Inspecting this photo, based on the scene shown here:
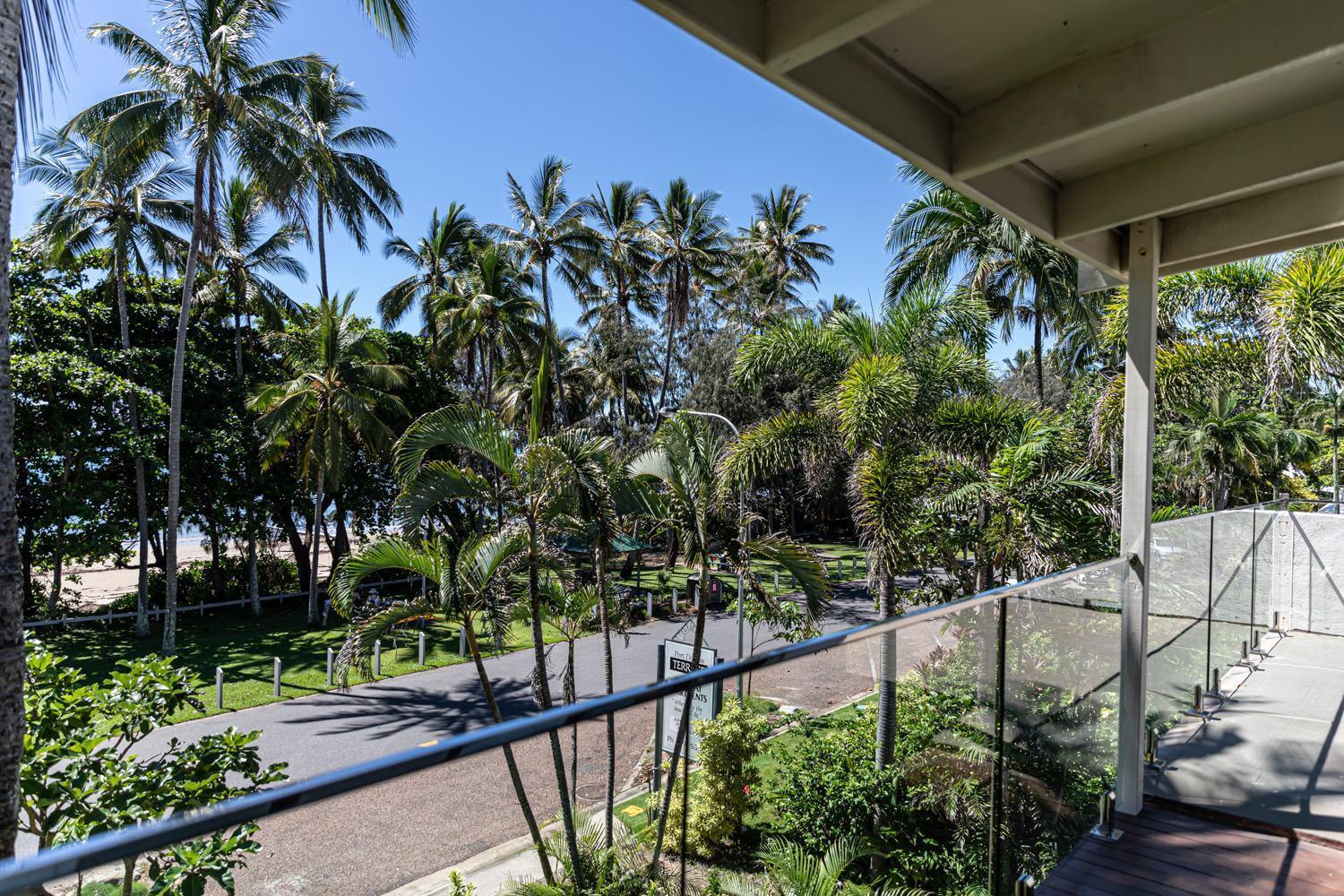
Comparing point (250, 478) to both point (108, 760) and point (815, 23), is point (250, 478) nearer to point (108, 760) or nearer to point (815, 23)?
point (108, 760)

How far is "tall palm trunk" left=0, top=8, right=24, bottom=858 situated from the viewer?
4.00 m

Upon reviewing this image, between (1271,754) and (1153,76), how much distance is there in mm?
3890

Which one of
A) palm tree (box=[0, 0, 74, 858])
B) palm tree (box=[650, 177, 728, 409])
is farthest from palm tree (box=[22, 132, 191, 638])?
palm tree (box=[650, 177, 728, 409])

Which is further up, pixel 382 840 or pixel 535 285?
pixel 535 285

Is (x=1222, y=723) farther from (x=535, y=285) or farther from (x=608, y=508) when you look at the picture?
(x=535, y=285)

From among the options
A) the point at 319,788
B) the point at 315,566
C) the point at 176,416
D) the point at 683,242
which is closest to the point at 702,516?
the point at 319,788

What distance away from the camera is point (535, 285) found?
30.6 meters

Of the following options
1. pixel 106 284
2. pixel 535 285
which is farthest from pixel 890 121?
pixel 535 285

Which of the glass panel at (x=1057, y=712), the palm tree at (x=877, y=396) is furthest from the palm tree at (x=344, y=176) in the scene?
the glass panel at (x=1057, y=712)

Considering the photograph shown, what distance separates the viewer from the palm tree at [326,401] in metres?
18.8

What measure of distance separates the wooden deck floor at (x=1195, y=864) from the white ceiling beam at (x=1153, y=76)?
2862 millimetres

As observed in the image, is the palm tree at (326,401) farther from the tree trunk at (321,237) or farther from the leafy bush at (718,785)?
the leafy bush at (718,785)

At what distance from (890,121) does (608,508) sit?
17.7ft

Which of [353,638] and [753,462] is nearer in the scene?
[353,638]
